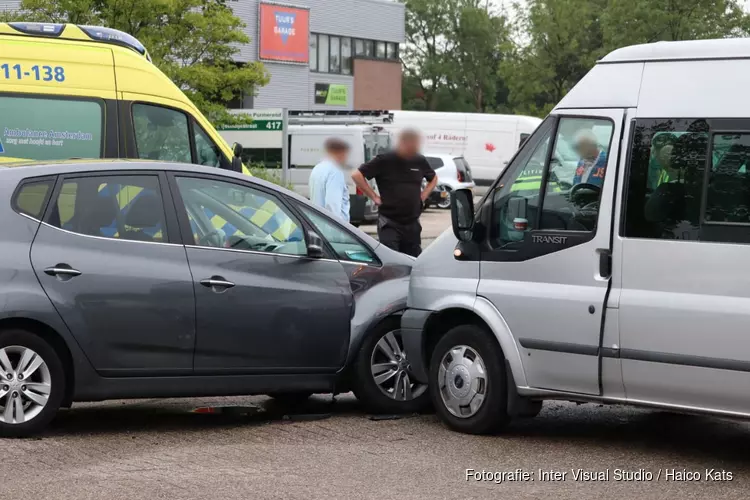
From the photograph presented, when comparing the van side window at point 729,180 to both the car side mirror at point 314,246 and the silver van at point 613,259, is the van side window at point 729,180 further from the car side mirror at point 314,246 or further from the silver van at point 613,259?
the car side mirror at point 314,246

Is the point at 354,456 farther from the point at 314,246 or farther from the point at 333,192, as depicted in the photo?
the point at 333,192

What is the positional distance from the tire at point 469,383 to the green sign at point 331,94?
56626mm

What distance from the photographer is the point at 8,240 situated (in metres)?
7.18

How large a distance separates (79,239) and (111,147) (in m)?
4.33

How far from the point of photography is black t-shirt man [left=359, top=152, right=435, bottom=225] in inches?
436

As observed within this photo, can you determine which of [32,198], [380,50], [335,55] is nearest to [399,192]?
[32,198]

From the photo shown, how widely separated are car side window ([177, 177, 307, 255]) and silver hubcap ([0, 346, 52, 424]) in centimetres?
118

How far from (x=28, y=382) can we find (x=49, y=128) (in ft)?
15.8

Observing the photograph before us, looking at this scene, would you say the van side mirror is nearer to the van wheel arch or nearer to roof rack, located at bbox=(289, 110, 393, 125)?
the van wheel arch

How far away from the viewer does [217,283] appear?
7.58m

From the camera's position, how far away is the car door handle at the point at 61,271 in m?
7.19

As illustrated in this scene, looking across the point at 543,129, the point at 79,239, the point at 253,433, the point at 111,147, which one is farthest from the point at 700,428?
the point at 111,147

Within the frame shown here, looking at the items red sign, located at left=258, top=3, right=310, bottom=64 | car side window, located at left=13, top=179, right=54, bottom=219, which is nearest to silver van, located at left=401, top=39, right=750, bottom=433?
car side window, located at left=13, top=179, right=54, bottom=219

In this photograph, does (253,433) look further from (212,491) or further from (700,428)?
(700,428)
